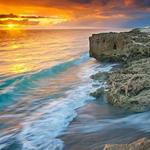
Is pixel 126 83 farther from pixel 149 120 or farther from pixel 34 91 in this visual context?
pixel 34 91

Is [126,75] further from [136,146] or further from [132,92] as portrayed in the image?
[136,146]

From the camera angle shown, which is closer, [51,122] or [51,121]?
[51,122]

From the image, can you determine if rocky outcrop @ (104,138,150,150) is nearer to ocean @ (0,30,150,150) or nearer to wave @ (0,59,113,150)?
ocean @ (0,30,150,150)

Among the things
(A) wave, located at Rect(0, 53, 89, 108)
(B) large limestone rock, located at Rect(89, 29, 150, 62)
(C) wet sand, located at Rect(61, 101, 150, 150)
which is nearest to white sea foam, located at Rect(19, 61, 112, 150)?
(C) wet sand, located at Rect(61, 101, 150, 150)

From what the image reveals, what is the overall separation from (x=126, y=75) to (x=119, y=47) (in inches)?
572

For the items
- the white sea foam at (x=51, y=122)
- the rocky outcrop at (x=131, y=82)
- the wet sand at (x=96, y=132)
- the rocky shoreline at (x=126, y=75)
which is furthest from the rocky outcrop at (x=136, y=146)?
the rocky outcrop at (x=131, y=82)

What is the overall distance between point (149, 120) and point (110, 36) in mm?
20757

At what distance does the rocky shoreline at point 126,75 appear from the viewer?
15414 mm

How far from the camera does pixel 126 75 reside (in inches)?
726

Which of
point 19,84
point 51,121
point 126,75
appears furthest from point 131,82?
point 19,84

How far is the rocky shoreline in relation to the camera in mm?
15414

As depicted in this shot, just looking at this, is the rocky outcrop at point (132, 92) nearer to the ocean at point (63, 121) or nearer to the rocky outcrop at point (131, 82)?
the rocky outcrop at point (131, 82)

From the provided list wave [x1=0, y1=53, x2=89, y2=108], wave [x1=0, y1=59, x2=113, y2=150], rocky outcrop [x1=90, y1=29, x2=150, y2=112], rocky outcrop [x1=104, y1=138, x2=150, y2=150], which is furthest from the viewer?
wave [x1=0, y1=53, x2=89, y2=108]

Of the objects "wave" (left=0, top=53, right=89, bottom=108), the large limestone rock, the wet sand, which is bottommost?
"wave" (left=0, top=53, right=89, bottom=108)
